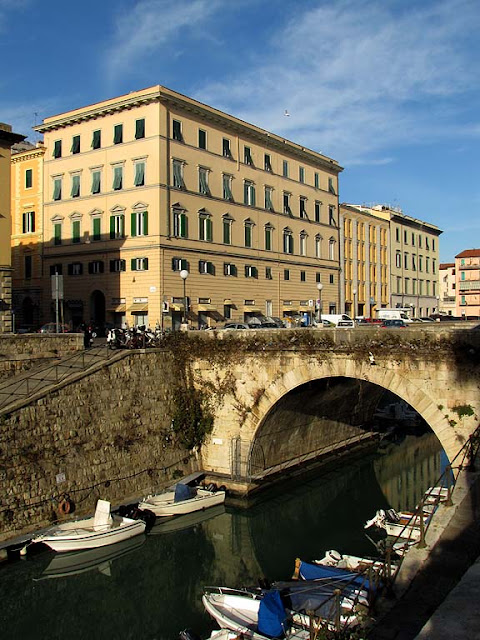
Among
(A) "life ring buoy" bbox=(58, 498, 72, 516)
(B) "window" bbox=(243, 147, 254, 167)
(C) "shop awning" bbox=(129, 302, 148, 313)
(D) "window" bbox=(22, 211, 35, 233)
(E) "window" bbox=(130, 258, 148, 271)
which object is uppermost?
(B) "window" bbox=(243, 147, 254, 167)

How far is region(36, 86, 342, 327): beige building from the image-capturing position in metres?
44.7

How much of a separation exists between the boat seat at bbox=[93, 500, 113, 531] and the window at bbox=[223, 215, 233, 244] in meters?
30.0

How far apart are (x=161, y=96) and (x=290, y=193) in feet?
58.3

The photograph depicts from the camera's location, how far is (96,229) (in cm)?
4778

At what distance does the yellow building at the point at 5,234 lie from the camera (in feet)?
102

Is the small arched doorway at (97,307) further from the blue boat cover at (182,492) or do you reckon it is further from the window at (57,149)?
the blue boat cover at (182,492)

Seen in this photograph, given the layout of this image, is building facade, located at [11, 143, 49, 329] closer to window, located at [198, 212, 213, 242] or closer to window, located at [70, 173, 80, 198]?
window, located at [70, 173, 80, 198]

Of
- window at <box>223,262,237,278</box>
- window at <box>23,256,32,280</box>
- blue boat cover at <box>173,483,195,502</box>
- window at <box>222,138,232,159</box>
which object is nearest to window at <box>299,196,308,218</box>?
window at <box>222,138,232,159</box>

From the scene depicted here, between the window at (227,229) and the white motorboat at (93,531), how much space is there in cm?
2989

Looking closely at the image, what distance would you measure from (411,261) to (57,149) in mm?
50354

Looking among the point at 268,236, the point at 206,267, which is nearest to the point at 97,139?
the point at 206,267

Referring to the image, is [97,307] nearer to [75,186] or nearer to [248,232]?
[75,186]

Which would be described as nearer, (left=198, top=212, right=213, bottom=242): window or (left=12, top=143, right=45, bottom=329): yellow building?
(left=198, top=212, right=213, bottom=242): window

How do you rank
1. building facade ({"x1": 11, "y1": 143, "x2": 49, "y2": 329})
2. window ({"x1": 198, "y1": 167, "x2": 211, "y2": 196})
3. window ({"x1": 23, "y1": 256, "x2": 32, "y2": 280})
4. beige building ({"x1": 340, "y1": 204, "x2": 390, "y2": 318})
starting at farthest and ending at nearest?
beige building ({"x1": 340, "y1": 204, "x2": 390, "y2": 318}) → window ({"x1": 23, "y1": 256, "x2": 32, "y2": 280}) → building facade ({"x1": 11, "y1": 143, "x2": 49, "y2": 329}) → window ({"x1": 198, "y1": 167, "x2": 211, "y2": 196})
